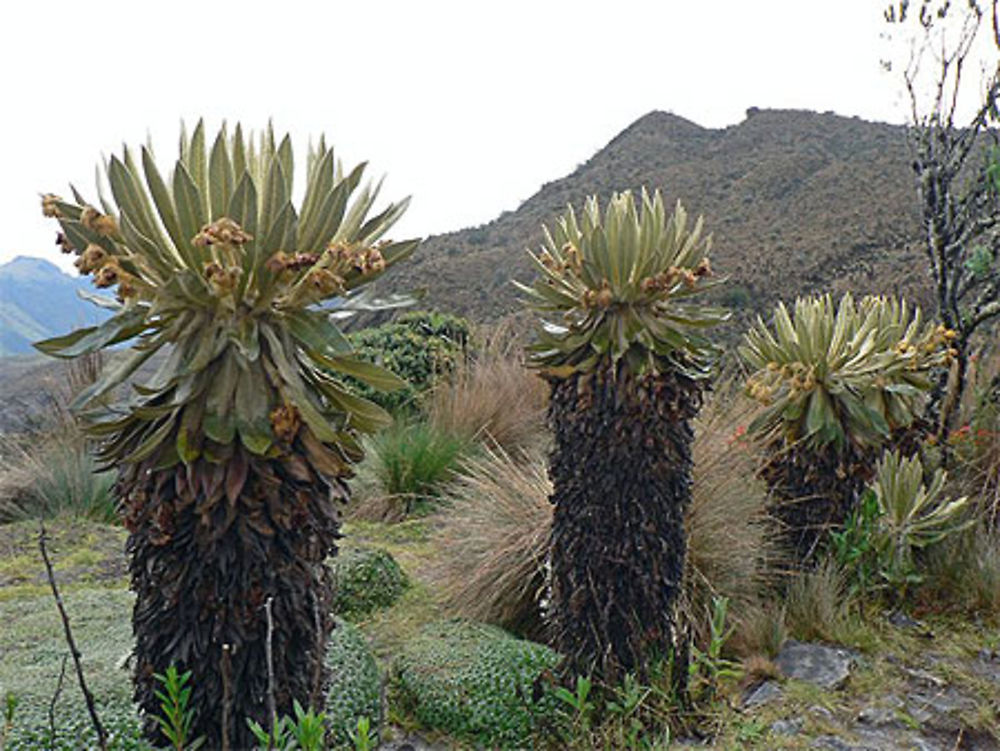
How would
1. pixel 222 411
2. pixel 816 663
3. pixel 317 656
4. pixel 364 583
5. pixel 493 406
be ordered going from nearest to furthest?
pixel 222 411
pixel 317 656
pixel 816 663
pixel 364 583
pixel 493 406

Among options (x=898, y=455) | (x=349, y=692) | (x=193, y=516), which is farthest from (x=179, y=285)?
(x=898, y=455)

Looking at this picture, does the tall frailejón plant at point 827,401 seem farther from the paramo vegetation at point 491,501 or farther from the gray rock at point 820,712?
the gray rock at point 820,712

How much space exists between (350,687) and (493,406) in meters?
4.78

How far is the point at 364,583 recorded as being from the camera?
4.47 metres

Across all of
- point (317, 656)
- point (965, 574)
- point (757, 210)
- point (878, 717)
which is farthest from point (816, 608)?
point (757, 210)

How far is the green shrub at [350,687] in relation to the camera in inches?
114

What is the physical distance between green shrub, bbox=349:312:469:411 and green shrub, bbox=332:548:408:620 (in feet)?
12.4

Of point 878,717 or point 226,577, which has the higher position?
point 226,577

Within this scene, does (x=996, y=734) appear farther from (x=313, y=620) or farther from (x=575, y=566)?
(x=313, y=620)

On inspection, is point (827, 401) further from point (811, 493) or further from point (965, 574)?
point (965, 574)

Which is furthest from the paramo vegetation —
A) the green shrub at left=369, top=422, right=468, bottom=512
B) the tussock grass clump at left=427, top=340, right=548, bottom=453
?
the tussock grass clump at left=427, top=340, right=548, bottom=453

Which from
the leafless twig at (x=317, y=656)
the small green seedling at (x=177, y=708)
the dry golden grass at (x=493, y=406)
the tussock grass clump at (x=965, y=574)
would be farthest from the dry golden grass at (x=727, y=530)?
the dry golden grass at (x=493, y=406)

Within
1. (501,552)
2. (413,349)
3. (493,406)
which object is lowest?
(501,552)

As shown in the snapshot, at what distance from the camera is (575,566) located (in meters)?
3.08
